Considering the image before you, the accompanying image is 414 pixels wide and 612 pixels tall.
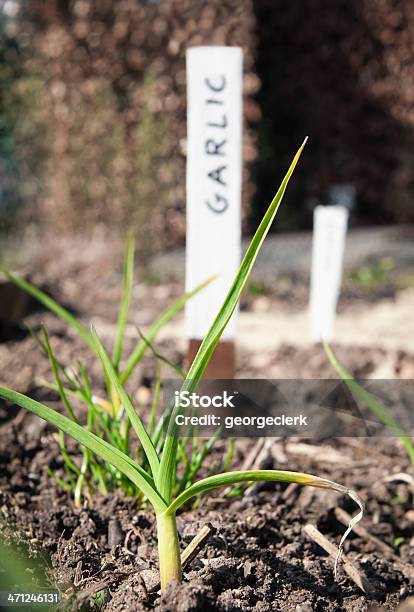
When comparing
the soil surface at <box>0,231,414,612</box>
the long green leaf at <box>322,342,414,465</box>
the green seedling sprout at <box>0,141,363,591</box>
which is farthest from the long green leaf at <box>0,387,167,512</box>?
the long green leaf at <box>322,342,414,465</box>

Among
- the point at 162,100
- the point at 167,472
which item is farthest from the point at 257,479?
the point at 162,100

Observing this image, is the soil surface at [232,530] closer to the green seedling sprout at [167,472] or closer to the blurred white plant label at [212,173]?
the green seedling sprout at [167,472]

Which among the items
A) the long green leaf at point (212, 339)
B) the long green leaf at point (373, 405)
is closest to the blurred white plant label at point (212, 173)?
the long green leaf at point (373, 405)

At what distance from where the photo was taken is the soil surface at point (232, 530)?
41.1 inches

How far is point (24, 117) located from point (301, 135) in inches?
92.2

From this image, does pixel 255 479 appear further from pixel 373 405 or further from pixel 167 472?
pixel 373 405

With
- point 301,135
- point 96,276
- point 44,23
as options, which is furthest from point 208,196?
point 301,135

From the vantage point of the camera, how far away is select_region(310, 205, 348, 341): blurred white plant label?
2260 mm

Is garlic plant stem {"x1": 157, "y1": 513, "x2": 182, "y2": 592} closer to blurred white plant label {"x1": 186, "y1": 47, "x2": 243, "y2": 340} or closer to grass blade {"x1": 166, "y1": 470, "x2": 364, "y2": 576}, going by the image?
grass blade {"x1": 166, "y1": 470, "x2": 364, "y2": 576}

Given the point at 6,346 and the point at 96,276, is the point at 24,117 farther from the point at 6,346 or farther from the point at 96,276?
the point at 6,346

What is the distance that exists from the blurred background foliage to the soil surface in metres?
2.77

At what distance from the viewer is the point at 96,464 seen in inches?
53.2

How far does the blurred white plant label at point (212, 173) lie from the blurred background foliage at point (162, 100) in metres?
2.99

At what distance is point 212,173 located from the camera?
1.69 m
